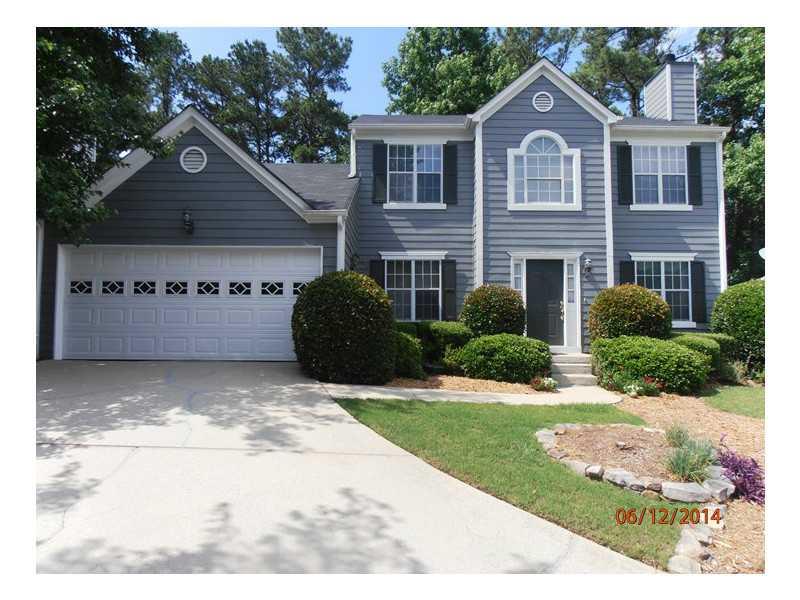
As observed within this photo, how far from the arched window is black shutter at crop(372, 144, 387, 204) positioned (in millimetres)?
3087

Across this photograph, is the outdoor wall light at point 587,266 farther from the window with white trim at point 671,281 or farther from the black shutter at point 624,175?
the black shutter at point 624,175

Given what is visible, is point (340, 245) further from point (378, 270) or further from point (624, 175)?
point (624, 175)

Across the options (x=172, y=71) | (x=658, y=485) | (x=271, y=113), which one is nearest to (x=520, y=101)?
(x=658, y=485)

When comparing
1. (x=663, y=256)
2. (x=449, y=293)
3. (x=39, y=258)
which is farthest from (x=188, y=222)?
(x=663, y=256)

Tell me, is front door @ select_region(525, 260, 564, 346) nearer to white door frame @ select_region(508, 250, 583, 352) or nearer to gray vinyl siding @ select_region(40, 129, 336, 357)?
white door frame @ select_region(508, 250, 583, 352)

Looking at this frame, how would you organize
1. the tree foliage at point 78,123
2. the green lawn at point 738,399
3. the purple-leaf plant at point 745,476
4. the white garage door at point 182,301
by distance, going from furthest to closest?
1. the white garage door at point 182,301
2. the green lawn at point 738,399
3. the tree foliage at point 78,123
4. the purple-leaf plant at point 745,476

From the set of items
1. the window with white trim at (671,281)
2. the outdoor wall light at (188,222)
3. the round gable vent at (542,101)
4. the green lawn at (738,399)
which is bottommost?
the green lawn at (738,399)

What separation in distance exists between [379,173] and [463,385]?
5885 millimetres

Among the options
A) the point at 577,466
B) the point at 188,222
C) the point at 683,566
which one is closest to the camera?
the point at 683,566

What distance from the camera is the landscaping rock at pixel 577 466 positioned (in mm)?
3938

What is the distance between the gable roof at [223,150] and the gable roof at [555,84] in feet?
15.4

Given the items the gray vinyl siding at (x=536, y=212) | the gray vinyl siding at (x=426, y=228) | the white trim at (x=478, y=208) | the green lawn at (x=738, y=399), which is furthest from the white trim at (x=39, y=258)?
the green lawn at (x=738, y=399)

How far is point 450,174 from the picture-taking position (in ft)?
35.6
